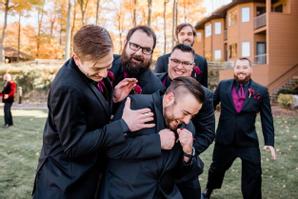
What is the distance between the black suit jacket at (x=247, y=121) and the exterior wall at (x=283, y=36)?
2409 cm

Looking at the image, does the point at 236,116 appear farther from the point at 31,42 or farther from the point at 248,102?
the point at 31,42

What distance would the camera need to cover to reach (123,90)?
A: 2.92 m

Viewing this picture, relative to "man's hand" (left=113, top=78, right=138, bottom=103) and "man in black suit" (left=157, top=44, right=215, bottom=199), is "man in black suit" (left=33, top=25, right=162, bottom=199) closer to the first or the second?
"man's hand" (left=113, top=78, right=138, bottom=103)

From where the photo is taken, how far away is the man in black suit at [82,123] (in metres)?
2.39

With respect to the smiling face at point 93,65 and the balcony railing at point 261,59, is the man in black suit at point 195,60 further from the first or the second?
the balcony railing at point 261,59

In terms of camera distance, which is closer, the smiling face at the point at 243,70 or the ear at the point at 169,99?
the ear at the point at 169,99

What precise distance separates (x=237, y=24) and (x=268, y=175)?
99.4ft

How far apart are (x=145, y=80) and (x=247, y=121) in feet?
8.68

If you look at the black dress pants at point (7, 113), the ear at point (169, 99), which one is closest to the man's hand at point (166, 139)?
the ear at point (169, 99)

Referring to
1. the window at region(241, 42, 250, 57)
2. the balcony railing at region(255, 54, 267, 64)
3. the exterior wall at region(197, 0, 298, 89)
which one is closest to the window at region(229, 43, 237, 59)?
the window at region(241, 42, 250, 57)

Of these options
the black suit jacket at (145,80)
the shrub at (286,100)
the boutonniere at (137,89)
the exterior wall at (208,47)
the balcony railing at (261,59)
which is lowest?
the shrub at (286,100)

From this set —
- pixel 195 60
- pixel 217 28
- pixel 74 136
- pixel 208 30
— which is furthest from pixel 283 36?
pixel 74 136

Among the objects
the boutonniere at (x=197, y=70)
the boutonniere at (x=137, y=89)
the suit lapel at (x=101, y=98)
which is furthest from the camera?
the boutonniere at (x=197, y=70)

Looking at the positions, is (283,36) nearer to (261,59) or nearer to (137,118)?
(261,59)
